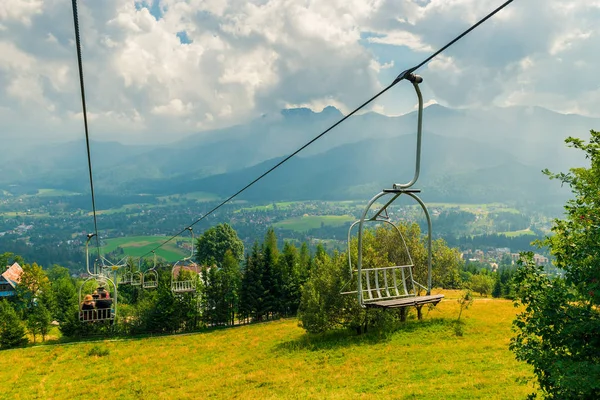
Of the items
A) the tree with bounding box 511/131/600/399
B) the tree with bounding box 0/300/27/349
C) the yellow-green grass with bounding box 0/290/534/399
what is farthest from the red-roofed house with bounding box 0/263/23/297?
the tree with bounding box 511/131/600/399

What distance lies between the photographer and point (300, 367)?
26672mm

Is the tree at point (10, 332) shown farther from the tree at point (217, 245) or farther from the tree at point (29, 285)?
the tree at point (217, 245)

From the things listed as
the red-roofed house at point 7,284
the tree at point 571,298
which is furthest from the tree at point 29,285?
the tree at point 571,298

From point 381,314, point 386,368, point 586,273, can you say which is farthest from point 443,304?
point 586,273

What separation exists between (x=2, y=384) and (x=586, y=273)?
117ft

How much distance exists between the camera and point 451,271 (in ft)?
119

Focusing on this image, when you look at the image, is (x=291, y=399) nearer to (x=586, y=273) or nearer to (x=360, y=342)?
(x=360, y=342)

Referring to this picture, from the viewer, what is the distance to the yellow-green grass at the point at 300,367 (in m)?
20.3

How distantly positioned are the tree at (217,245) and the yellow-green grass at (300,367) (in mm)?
39792

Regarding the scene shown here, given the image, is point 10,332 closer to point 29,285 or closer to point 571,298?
point 29,285

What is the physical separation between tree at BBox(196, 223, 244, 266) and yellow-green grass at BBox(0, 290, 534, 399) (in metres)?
39.8

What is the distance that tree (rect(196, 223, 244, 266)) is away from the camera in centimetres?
8194

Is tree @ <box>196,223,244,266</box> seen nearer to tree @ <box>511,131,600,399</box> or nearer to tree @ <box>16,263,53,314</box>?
tree @ <box>16,263,53,314</box>

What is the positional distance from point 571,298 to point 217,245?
3034 inches
